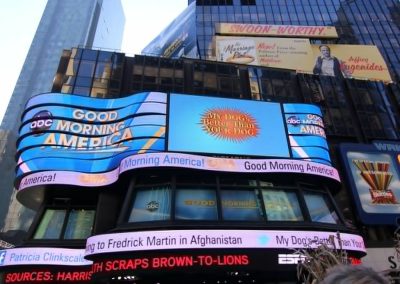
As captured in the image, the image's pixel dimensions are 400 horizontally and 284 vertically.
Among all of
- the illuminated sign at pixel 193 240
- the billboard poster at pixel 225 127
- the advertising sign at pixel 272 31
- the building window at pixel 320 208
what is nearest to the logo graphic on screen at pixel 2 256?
the illuminated sign at pixel 193 240

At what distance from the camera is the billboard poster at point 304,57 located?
55625mm

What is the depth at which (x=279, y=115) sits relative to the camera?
24.0m

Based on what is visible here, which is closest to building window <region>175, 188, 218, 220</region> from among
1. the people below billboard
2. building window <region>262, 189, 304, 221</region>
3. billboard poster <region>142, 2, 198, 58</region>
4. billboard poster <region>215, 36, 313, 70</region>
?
building window <region>262, 189, 304, 221</region>

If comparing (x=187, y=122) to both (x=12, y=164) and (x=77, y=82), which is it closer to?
(x=77, y=82)

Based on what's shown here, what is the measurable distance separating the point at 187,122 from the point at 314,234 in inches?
398

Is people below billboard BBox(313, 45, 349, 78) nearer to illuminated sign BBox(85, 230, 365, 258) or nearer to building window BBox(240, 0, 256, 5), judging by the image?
building window BBox(240, 0, 256, 5)

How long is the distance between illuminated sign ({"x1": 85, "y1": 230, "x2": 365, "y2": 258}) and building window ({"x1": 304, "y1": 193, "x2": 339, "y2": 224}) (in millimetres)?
2651

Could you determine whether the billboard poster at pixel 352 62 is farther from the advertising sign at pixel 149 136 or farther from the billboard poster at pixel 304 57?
the advertising sign at pixel 149 136

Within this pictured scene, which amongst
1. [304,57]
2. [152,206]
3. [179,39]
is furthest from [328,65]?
[152,206]

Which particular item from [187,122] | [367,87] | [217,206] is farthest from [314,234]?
[367,87]

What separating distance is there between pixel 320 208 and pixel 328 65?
150 ft

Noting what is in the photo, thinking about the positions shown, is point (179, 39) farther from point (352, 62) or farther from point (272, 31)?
point (352, 62)

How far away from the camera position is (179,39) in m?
71.6

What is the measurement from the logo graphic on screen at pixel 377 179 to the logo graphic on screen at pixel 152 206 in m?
18.5
